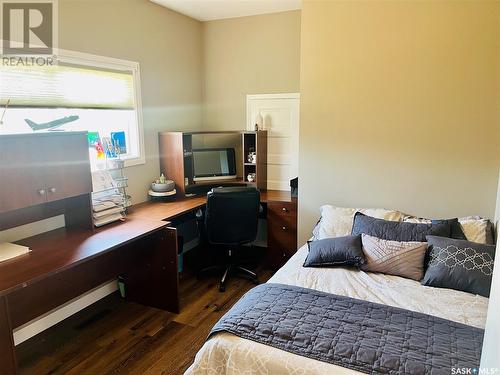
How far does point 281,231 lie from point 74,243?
1.85 metres

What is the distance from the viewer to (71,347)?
2.45 metres

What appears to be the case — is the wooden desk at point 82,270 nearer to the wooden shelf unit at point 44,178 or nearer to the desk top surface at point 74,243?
the desk top surface at point 74,243

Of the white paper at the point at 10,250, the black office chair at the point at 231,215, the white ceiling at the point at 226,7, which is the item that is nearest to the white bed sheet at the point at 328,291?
the black office chair at the point at 231,215

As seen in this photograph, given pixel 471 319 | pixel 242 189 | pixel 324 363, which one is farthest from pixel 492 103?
pixel 324 363

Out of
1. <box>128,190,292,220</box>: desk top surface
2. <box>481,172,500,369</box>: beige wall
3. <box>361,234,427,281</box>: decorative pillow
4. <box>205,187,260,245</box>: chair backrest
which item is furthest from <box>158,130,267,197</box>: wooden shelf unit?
<box>481,172,500,369</box>: beige wall

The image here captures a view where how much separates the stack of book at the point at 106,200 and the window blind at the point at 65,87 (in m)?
0.60

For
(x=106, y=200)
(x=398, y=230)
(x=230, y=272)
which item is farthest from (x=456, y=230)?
(x=106, y=200)

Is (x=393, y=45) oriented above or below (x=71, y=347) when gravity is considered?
above

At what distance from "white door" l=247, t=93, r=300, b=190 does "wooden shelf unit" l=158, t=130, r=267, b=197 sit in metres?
0.09

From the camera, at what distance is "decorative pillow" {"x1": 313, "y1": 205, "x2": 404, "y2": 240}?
2.75 m

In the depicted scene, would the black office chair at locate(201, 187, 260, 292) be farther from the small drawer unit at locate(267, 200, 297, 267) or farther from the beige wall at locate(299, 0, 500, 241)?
the beige wall at locate(299, 0, 500, 241)

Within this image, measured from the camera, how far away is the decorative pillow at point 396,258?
225 centimetres

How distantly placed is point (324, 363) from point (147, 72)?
297 cm

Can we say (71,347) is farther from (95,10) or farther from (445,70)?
(445,70)
